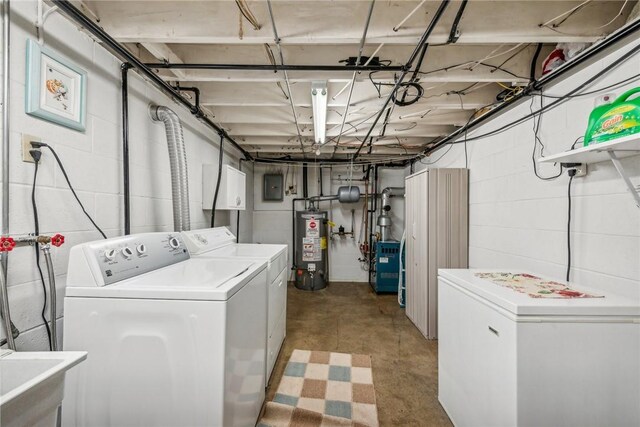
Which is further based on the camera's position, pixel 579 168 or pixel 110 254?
pixel 579 168

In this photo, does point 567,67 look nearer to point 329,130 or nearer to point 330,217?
point 329,130

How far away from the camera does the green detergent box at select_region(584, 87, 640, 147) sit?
1.03 m

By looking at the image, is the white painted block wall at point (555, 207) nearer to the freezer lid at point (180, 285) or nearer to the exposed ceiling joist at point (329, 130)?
the exposed ceiling joist at point (329, 130)

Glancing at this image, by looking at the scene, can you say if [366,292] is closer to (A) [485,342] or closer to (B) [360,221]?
(B) [360,221]

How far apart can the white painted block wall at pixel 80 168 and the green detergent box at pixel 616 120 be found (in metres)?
2.46

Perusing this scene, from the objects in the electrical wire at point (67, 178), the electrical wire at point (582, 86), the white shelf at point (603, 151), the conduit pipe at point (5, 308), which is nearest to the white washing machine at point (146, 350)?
the conduit pipe at point (5, 308)

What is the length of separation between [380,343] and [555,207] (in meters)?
1.87

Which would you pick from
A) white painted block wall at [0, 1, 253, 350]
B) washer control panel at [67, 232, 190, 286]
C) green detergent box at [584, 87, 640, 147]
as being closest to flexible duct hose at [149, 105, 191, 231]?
white painted block wall at [0, 1, 253, 350]

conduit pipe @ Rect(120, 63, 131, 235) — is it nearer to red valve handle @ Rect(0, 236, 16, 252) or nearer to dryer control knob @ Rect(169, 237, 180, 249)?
dryer control knob @ Rect(169, 237, 180, 249)

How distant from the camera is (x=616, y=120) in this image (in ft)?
3.59

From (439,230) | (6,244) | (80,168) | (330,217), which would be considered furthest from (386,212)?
(6,244)

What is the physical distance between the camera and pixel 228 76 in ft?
6.13

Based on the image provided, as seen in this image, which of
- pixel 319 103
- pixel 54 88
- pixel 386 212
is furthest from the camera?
pixel 386 212

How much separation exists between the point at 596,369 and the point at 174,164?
2.58 metres
